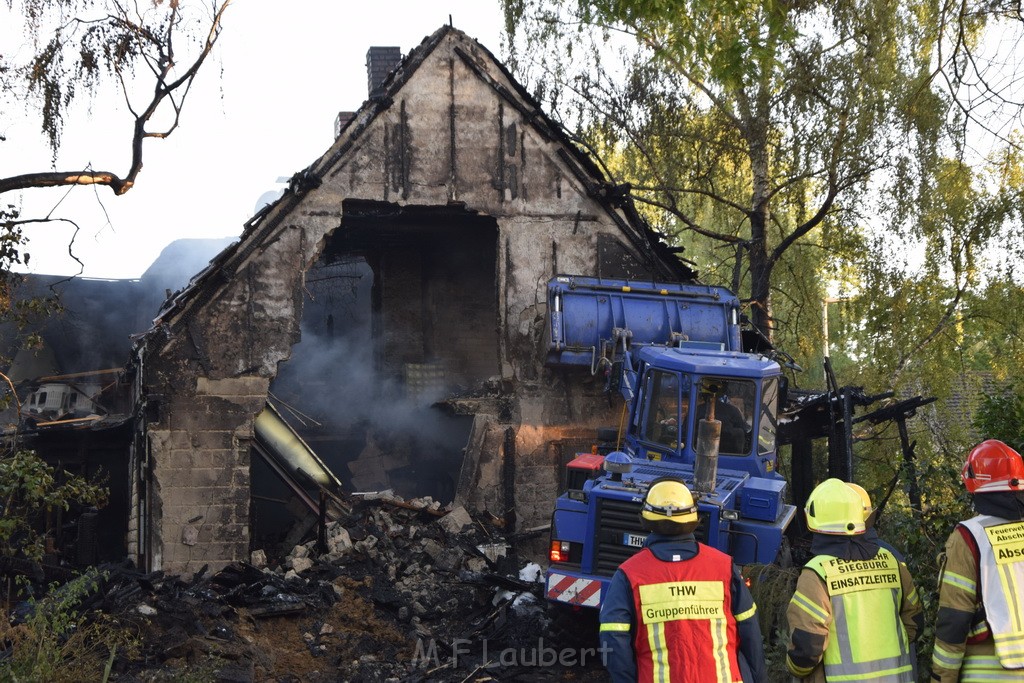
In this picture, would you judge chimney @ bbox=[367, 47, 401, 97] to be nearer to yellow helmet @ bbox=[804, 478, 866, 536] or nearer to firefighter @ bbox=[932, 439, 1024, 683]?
yellow helmet @ bbox=[804, 478, 866, 536]

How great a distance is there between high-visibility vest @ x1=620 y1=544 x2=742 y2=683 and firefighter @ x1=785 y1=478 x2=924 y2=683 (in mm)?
325

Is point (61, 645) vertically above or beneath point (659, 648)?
beneath

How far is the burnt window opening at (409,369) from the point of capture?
64.3 feet

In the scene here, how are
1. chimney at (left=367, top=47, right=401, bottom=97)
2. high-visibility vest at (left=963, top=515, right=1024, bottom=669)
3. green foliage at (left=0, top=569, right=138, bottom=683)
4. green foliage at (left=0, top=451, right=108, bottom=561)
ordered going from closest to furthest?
1. high-visibility vest at (left=963, top=515, right=1024, bottom=669)
2. green foliage at (left=0, top=569, right=138, bottom=683)
3. green foliage at (left=0, top=451, right=108, bottom=561)
4. chimney at (left=367, top=47, right=401, bottom=97)

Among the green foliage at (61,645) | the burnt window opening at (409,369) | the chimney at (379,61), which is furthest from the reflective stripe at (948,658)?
the chimney at (379,61)

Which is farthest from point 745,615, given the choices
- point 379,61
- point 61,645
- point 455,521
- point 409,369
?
point 379,61

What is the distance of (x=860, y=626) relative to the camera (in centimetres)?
476

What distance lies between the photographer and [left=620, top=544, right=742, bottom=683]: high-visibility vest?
4730 mm

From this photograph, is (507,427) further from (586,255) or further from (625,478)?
(625,478)

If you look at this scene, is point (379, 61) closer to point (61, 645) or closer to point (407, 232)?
point (407, 232)

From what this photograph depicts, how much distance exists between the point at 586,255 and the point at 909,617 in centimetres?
1097

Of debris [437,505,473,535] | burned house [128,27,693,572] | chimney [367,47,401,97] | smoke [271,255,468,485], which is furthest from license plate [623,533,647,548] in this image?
chimney [367,47,401,97]

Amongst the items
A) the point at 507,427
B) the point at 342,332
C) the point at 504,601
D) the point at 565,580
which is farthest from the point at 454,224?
the point at 565,580

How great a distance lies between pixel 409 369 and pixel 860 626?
1569 centimetres
